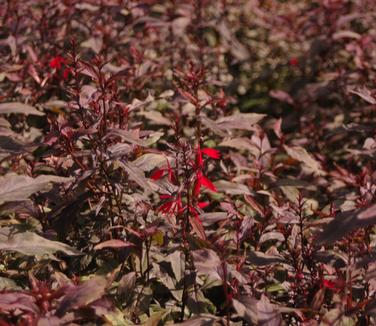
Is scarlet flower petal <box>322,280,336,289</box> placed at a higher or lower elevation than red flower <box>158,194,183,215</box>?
lower

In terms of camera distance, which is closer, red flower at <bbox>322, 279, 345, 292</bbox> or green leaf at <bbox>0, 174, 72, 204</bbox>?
red flower at <bbox>322, 279, 345, 292</bbox>

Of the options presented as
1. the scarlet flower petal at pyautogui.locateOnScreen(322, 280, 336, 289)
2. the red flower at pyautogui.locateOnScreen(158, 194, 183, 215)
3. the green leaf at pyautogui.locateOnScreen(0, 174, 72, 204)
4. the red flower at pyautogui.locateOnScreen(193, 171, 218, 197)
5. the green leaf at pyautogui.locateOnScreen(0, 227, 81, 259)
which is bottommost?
the scarlet flower petal at pyautogui.locateOnScreen(322, 280, 336, 289)

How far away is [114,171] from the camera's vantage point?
2.44 m

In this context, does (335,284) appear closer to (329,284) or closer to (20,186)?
(329,284)

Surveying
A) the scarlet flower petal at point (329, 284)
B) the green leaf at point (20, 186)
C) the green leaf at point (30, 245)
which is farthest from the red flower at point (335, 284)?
the green leaf at point (20, 186)

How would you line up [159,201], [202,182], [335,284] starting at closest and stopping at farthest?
1. [335,284]
2. [202,182]
3. [159,201]

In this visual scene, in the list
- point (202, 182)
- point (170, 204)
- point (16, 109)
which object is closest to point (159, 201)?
point (170, 204)

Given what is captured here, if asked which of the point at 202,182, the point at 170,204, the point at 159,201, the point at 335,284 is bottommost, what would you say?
the point at 159,201

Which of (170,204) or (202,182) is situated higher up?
(202,182)

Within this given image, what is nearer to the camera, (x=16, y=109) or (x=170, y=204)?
(x=170, y=204)

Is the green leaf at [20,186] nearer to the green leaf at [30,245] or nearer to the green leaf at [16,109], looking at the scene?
the green leaf at [30,245]

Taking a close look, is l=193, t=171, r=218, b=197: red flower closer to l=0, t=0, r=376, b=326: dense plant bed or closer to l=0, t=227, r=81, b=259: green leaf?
l=0, t=0, r=376, b=326: dense plant bed

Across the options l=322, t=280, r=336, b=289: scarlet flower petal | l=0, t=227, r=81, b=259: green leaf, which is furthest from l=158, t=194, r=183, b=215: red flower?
l=322, t=280, r=336, b=289: scarlet flower petal

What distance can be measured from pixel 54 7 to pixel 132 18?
1.79 feet
